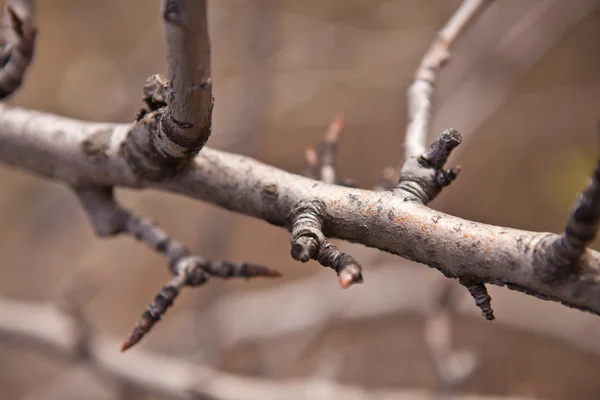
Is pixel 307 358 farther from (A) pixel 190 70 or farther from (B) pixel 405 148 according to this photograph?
(A) pixel 190 70

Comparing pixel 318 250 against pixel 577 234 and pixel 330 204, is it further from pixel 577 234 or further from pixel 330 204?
pixel 577 234

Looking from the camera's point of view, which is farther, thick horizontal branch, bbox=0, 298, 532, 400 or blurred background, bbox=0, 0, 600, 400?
blurred background, bbox=0, 0, 600, 400

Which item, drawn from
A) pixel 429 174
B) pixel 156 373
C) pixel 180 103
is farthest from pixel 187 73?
pixel 156 373

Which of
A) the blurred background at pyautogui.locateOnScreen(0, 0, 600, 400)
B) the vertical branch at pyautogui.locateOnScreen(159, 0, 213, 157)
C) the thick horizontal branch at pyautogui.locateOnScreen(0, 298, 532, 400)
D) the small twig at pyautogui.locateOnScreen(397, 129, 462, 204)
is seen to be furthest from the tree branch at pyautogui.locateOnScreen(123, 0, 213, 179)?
the blurred background at pyautogui.locateOnScreen(0, 0, 600, 400)

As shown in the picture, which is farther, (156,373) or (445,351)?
(156,373)

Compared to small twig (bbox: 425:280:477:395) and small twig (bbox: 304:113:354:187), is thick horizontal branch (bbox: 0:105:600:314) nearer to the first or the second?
small twig (bbox: 304:113:354:187)

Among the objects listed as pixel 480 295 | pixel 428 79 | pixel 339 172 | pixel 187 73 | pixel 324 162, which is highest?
pixel 339 172

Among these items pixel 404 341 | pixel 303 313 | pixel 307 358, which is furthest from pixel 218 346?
pixel 404 341
